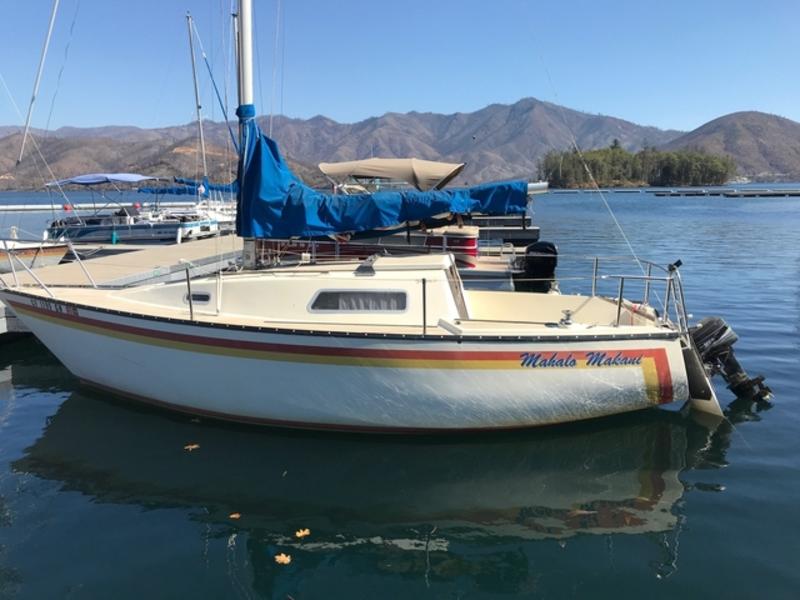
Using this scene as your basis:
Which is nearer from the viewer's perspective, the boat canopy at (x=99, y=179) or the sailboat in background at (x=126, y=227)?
the sailboat in background at (x=126, y=227)

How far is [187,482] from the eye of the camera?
7457 millimetres

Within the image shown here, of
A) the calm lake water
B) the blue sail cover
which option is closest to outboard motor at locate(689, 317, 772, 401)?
the calm lake water

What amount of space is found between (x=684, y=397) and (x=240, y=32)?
27.7 ft

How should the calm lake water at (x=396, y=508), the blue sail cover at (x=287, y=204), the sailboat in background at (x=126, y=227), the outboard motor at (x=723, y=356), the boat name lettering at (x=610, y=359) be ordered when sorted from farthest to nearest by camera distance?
the sailboat in background at (x=126, y=227)
the blue sail cover at (x=287, y=204)
the outboard motor at (x=723, y=356)
the boat name lettering at (x=610, y=359)
the calm lake water at (x=396, y=508)

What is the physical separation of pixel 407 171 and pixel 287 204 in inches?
207

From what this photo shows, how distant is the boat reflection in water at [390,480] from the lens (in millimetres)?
6262

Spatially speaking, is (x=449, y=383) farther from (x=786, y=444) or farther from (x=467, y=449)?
(x=786, y=444)

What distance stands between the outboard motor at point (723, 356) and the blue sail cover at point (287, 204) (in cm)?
509

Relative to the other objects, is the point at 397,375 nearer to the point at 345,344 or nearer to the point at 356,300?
the point at 345,344

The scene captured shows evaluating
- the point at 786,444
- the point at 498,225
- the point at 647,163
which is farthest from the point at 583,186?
the point at 786,444

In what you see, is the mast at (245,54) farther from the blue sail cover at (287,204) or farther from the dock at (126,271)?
the dock at (126,271)

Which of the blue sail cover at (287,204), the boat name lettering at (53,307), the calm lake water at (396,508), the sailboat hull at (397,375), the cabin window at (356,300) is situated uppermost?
the blue sail cover at (287,204)

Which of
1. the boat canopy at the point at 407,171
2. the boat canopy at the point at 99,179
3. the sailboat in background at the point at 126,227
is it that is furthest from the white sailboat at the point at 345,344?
the boat canopy at the point at 99,179

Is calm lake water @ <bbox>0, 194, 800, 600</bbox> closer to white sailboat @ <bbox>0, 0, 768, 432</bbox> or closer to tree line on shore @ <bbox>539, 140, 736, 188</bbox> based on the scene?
white sailboat @ <bbox>0, 0, 768, 432</bbox>
